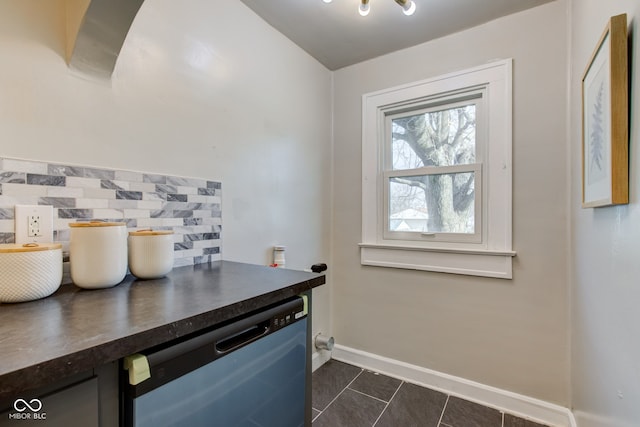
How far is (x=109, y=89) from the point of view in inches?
42.1

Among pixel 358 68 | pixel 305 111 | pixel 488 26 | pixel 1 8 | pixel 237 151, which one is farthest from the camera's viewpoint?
pixel 358 68

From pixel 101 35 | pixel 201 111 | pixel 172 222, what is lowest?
pixel 172 222

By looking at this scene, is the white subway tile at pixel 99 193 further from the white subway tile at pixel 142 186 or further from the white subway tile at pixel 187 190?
the white subway tile at pixel 187 190

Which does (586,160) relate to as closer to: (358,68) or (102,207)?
(358,68)

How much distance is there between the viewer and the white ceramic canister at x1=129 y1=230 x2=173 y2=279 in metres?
1.00

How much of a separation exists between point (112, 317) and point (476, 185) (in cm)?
192

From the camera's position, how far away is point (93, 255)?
85 cm

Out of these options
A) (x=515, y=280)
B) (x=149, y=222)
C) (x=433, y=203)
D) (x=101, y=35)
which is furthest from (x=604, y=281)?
(x=101, y=35)

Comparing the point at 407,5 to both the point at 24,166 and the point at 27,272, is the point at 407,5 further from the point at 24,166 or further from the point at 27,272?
the point at 27,272

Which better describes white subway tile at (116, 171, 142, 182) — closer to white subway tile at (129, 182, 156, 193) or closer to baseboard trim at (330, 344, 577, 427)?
white subway tile at (129, 182, 156, 193)

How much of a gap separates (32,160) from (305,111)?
1542mm

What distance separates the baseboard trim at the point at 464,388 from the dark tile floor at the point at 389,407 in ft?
0.15

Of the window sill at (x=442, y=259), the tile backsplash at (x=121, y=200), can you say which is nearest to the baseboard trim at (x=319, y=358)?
the window sill at (x=442, y=259)

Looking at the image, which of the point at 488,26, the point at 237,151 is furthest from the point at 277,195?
the point at 488,26
